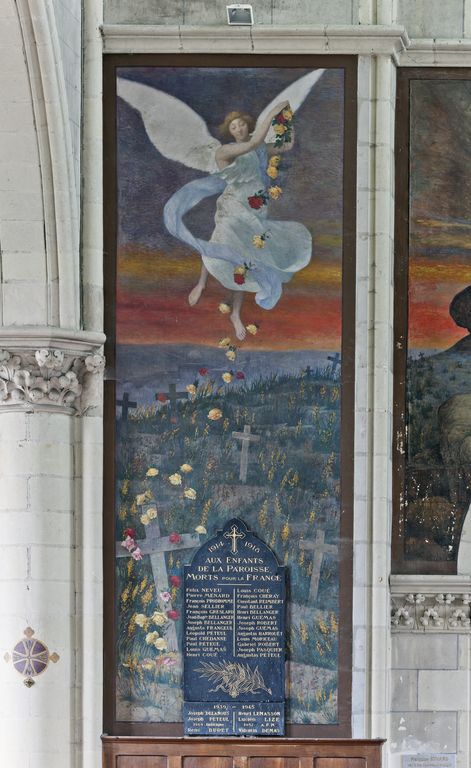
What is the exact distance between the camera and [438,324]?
15.7 metres

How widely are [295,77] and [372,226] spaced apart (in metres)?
1.34

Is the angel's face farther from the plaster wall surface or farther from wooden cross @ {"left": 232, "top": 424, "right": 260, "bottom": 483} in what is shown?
wooden cross @ {"left": 232, "top": 424, "right": 260, "bottom": 483}

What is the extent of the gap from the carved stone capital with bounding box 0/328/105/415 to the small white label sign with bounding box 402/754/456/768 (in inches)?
151

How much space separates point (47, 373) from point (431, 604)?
3.55 meters

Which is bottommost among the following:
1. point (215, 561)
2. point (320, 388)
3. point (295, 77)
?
point (215, 561)

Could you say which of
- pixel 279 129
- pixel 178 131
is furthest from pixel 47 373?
pixel 279 129

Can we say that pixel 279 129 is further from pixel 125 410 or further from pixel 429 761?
pixel 429 761

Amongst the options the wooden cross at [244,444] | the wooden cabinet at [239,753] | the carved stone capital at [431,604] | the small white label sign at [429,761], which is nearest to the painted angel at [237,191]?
the wooden cross at [244,444]

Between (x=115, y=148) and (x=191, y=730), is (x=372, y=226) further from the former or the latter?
(x=191, y=730)

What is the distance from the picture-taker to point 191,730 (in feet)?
50.4

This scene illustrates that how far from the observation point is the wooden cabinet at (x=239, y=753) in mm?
15305

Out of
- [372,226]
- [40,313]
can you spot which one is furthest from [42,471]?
[372,226]

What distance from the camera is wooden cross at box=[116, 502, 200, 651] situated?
50.6 feet

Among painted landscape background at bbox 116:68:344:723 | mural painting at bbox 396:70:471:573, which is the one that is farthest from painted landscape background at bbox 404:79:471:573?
painted landscape background at bbox 116:68:344:723
